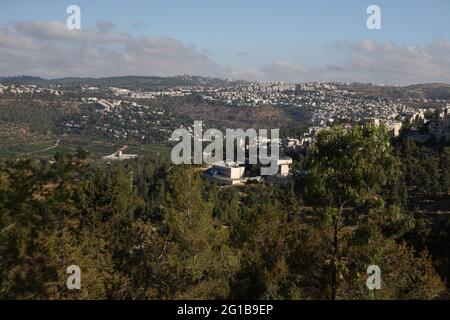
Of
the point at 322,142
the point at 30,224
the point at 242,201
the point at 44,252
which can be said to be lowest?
the point at 242,201

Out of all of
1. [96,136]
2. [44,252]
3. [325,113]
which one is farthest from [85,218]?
[325,113]

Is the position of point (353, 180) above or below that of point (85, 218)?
above

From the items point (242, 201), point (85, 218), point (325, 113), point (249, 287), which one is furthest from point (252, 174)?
point (325, 113)

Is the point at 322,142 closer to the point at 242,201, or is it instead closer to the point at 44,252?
the point at 44,252

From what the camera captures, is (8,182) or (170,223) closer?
(8,182)

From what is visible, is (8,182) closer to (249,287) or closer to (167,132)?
(249,287)
